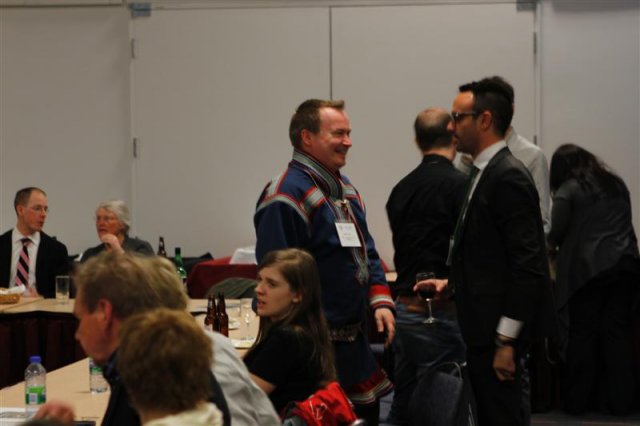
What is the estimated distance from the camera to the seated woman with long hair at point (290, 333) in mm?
3238

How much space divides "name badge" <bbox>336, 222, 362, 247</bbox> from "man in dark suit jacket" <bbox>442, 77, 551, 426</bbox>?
1.44 feet

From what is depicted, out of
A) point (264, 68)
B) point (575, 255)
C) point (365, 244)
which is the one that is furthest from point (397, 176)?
point (365, 244)

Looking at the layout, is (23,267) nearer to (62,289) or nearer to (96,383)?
(62,289)

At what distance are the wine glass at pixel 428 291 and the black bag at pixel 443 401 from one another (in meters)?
1.30

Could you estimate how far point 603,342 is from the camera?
21.4ft

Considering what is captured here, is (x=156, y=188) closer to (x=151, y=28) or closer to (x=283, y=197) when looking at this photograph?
(x=151, y=28)

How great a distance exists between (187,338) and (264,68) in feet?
20.2

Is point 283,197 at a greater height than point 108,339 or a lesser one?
greater

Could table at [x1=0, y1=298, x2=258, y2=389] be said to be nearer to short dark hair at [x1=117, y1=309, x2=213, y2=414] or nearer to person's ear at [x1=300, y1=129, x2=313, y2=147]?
person's ear at [x1=300, y1=129, x2=313, y2=147]


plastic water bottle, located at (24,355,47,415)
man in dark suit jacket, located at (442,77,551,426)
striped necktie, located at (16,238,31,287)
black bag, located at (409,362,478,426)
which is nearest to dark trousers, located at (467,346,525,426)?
man in dark suit jacket, located at (442,77,551,426)

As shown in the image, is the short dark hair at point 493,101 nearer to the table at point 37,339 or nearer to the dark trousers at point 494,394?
the dark trousers at point 494,394

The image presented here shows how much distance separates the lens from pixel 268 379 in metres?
3.22

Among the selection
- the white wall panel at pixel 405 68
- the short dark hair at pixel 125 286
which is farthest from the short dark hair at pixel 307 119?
the white wall panel at pixel 405 68

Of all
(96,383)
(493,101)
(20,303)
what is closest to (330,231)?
(493,101)
